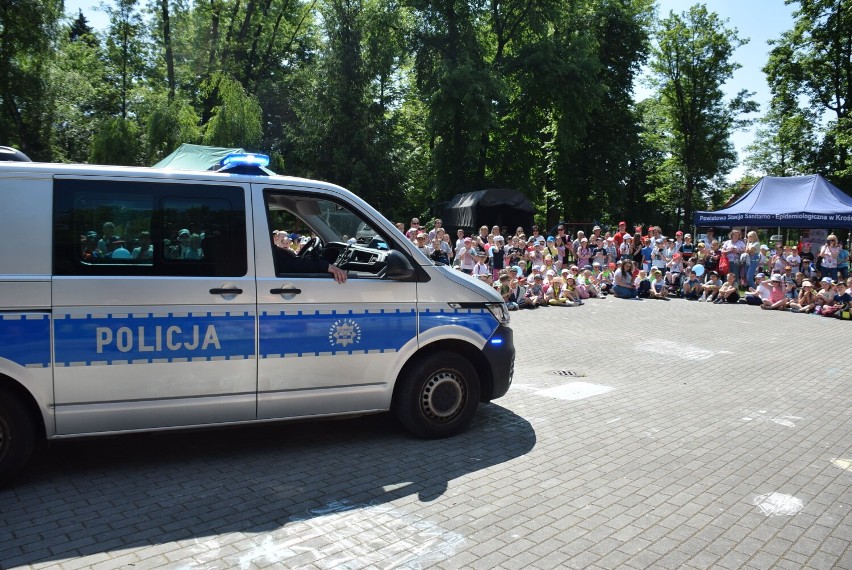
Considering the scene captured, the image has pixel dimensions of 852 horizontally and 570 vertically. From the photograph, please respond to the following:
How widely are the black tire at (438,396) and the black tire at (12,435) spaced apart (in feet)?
8.95

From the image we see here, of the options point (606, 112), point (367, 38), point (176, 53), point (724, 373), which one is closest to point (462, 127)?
point (367, 38)

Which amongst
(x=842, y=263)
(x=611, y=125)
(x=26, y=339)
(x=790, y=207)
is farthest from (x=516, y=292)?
(x=611, y=125)

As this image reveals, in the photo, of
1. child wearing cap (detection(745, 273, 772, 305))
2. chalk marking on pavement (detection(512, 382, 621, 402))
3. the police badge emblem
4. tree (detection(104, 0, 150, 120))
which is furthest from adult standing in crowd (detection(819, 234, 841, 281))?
tree (detection(104, 0, 150, 120))

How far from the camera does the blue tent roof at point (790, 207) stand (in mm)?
19766

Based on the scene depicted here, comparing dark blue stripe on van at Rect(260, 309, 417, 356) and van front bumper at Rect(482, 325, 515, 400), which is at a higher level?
dark blue stripe on van at Rect(260, 309, 417, 356)

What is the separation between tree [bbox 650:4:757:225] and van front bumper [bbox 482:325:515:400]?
122ft

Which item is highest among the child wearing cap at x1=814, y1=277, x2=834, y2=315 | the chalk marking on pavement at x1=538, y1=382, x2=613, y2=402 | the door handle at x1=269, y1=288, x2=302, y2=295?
the door handle at x1=269, y1=288, x2=302, y2=295

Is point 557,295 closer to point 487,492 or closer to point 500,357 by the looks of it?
point 500,357

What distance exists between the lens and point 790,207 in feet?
68.3

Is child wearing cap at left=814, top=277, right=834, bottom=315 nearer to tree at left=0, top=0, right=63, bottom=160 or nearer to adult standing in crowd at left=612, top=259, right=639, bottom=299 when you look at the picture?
adult standing in crowd at left=612, top=259, right=639, bottom=299

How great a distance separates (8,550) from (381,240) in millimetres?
3454

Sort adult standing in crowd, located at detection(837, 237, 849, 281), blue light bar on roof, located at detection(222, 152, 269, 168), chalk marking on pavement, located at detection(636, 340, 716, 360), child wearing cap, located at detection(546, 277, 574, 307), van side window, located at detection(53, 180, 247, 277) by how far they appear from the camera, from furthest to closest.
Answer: adult standing in crowd, located at detection(837, 237, 849, 281)
child wearing cap, located at detection(546, 277, 574, 307)
chalk marking on pavement, located at detection(636, 340, 716, 360)
blue light bar on roof, located at detection(222, 152, 269, 168)
van side window, located at detection(53, 180, 247, 277)

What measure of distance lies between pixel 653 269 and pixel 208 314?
54.4 ft

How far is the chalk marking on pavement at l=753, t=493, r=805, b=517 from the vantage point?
4.39m
